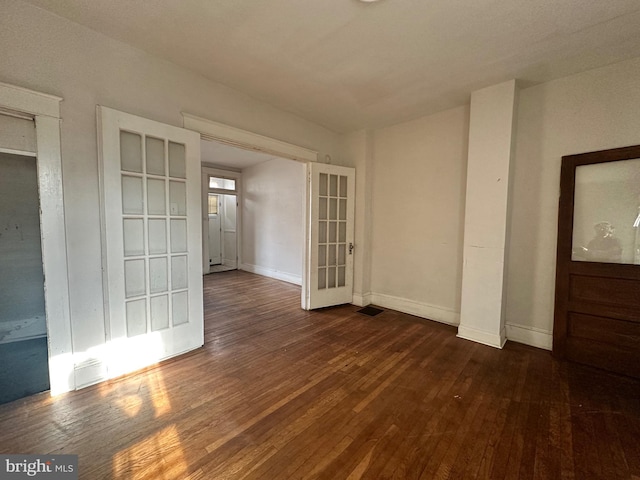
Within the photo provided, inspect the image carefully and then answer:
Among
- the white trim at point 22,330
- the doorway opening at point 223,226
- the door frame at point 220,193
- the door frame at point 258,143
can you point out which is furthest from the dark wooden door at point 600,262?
the doorway opening at point 223,226

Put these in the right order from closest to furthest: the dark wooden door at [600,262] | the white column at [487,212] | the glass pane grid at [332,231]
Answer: the dark wooden door at [600,262]
the white column at [487,212]
the glass pane grid at [332,231]

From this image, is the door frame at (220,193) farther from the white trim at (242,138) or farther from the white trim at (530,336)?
the white trim at (530,336)

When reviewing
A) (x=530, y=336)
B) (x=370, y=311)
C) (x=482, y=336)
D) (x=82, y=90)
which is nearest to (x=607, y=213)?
(x=530, y=336)

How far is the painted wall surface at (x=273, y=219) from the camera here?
18.3ft

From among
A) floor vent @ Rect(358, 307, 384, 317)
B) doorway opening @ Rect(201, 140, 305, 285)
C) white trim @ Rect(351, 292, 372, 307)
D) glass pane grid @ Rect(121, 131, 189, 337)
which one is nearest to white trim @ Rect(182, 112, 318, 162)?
glass pane grid @ Rect(121, 131, 189, 337)

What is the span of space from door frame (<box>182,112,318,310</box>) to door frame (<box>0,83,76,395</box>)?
Result: 969mm

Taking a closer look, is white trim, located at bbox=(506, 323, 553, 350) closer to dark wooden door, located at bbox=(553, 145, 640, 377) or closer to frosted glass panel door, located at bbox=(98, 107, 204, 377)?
dark wooden door, located at bbox=(553, 145, 640, 377)

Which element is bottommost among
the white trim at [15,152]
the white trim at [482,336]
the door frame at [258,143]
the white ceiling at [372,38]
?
the white trim at [482,336]

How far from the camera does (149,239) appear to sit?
7.67ft

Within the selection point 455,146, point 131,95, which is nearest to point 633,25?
point 455,146

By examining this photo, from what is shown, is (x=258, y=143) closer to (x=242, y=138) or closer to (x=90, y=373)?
(x=242, y=138)

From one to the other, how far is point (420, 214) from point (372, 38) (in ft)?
7.51

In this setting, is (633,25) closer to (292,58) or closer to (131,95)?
(292,58)

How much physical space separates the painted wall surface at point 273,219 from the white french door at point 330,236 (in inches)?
45.4
